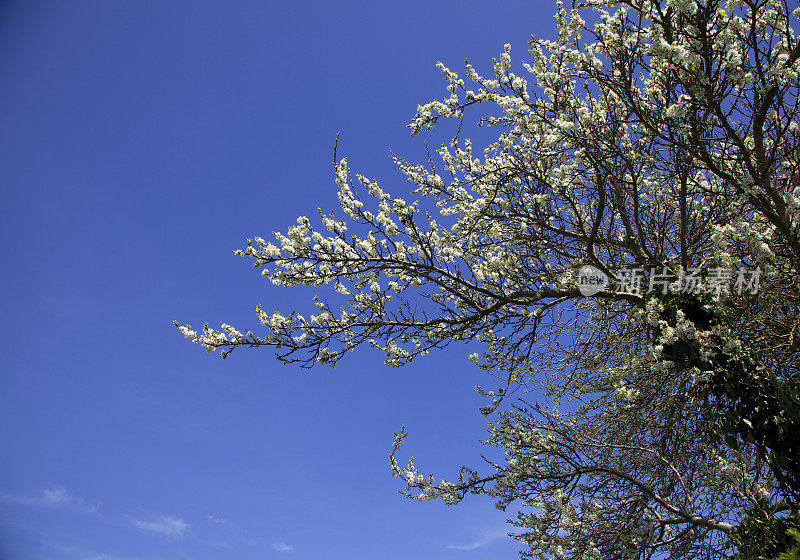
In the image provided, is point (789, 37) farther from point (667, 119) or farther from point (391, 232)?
point (391, 232)

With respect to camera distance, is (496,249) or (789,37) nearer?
(789,37)

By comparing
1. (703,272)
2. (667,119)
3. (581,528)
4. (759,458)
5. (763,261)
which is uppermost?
(667,119)

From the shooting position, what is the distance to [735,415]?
17.2 feet

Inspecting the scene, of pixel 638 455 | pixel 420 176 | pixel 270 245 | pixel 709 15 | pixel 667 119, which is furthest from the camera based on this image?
pixel 420 176

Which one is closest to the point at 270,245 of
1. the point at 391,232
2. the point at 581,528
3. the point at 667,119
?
the point at 391,232

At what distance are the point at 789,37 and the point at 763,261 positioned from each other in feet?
7.37

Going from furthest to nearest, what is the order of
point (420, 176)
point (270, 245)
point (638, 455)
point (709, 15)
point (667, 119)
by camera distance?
point (420, 176)
point (638, 455)
point (270, 245)
point (667, 119)
point (709, 15)

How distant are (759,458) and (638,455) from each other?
1.46 m

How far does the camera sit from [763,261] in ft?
15.5

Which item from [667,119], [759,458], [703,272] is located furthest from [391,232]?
[759,458]

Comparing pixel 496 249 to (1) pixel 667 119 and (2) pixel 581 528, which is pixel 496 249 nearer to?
(1) pixel 667 119

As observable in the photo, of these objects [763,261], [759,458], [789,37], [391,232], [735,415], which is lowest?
[759,458]

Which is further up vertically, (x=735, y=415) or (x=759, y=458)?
(x=735, y=415)

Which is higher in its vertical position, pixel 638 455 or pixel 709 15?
pixel 709 15
